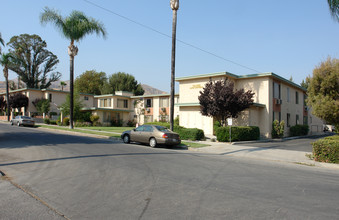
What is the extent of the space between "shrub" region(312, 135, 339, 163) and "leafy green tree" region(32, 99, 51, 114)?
144ft

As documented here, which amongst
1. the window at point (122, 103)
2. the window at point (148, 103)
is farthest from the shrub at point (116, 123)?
the window at point (148, 103)

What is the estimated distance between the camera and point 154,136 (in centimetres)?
1580

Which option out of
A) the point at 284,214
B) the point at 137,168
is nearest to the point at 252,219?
the point at 284,214

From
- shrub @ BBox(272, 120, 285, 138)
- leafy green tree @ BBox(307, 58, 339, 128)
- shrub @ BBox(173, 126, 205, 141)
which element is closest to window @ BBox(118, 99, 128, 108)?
shrub @ BBox(173, 126, 205, 141)

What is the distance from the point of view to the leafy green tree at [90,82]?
226 ft

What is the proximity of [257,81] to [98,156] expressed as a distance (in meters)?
20.4

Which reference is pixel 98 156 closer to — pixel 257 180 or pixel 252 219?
pixel 257 180

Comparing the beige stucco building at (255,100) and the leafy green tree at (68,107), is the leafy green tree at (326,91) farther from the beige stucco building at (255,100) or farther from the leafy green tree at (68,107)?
the leafy green tree at (68,107)

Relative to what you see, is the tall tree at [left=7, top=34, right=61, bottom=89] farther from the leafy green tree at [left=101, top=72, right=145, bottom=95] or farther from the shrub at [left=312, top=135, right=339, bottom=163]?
the shrub at [left=312, top=135, right=339, bottom=163]

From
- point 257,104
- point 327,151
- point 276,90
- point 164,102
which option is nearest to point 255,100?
point 257,104

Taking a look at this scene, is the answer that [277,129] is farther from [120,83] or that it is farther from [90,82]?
[90,82]

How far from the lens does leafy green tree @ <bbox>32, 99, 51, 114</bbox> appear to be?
1773 inches

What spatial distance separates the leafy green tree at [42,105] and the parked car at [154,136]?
3388 centimetres

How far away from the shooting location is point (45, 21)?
26.8 meters
